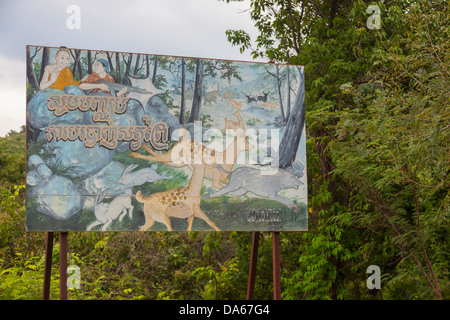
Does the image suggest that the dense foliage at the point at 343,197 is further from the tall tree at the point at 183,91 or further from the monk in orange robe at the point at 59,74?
the monk in orange robe at the point at 59,74

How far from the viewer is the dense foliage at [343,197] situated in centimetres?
663

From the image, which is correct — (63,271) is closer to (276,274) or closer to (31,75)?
(31,75)

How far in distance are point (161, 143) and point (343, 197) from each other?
4.69m

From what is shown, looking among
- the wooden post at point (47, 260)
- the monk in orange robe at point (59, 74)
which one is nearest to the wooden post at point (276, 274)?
the wooden post at point (47, 260)

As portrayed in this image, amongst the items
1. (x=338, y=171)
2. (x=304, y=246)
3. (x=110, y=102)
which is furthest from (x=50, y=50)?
(x=304, y=246)

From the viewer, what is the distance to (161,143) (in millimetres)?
5641

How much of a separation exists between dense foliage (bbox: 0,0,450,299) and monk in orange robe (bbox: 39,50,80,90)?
3.40m

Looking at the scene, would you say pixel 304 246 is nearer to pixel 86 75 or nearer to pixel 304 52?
pixel 304 52

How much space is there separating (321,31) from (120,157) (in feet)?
17.8

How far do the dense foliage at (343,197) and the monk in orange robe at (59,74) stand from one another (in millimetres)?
3396

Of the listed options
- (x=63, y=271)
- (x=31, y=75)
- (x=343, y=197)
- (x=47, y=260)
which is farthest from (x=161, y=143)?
(x=343, y=197)

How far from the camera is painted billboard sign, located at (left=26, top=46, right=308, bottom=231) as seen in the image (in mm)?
5329

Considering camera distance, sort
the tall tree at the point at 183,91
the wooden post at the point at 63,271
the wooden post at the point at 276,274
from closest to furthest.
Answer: the wooden post at the point at 63,271, the wooden post at the point at 276,274, the tall tree at the point at 183,91
